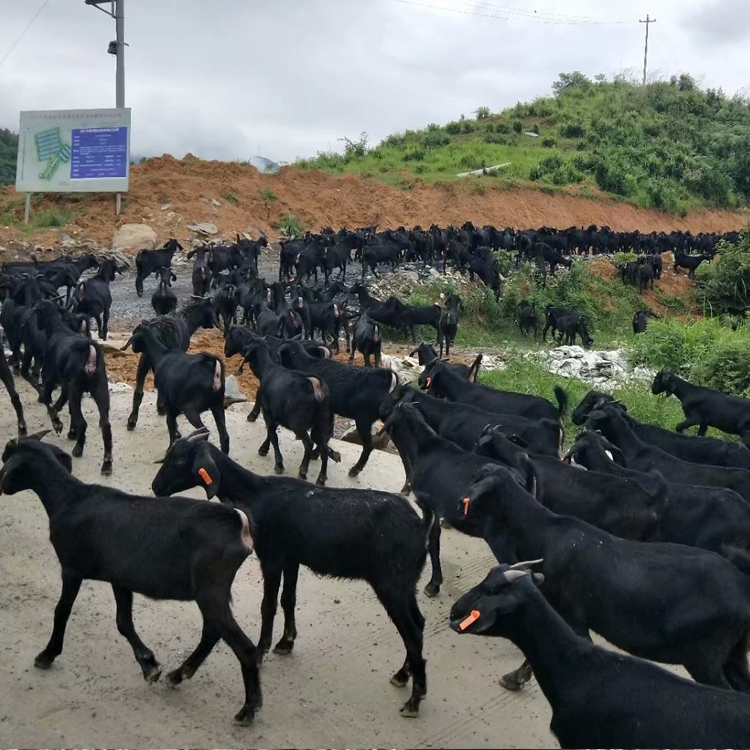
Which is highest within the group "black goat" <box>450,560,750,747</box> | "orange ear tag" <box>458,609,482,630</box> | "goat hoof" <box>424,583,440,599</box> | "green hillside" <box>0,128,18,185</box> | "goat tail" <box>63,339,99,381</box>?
"green hillside" <box>0,128,18,185</box>

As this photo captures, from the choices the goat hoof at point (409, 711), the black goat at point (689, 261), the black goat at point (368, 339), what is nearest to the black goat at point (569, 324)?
the black goat at point (368, 339)

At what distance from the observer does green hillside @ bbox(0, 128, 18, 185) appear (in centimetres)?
4284

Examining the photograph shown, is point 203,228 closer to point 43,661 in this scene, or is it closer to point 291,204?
point 291,204

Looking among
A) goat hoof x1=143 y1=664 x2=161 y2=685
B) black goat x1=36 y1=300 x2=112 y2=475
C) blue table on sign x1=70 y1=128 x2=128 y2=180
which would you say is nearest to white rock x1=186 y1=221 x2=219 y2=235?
blue table on sign x1=70 y1=128 x2=128 y2=180

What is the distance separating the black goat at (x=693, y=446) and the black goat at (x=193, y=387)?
3723 mm

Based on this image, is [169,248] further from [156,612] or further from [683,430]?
[156,612]

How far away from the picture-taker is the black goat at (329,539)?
505 centimetres

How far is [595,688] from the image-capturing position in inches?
151

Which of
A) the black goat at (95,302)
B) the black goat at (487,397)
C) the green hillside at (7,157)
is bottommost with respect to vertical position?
the black goat at (487,397)

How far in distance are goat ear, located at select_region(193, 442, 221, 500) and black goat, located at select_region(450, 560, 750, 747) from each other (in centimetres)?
189

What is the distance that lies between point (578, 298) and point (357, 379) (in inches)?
652

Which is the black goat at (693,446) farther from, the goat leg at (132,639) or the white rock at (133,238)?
the white rock at (133,238)

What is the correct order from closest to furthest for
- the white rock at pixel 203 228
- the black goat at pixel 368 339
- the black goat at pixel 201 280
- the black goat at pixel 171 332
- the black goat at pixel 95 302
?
the black goat at pixel 171 332 < the black goat at pixel 368 339 < the black goat at pixel 95 302 < the black goat at pixel 201 280 < the white rock at pixel 203 228

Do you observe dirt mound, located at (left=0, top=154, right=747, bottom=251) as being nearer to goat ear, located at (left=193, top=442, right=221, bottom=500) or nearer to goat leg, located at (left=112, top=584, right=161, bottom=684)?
goat ear, located at (left=193, top=442, right=221, bottom=500)
